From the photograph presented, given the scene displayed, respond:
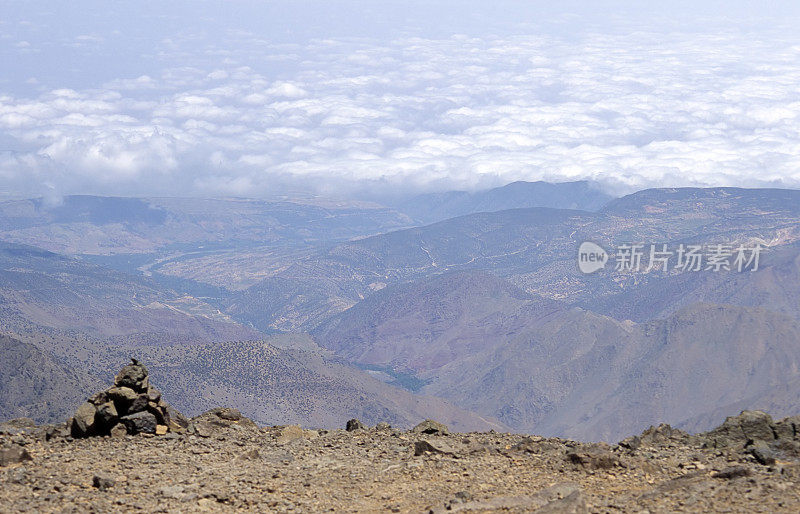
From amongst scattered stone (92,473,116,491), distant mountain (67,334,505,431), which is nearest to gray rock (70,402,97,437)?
scattered stone (92,473,116,491)

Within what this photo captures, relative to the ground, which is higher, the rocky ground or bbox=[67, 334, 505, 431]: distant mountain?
the rocky ground

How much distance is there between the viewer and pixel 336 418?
391 feet

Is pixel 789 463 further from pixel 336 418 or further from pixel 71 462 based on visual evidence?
pixel 336 418

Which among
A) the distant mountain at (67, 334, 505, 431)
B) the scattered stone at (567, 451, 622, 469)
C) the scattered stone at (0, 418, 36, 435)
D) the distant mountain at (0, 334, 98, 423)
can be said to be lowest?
the distant mountain at (67, 334, 505, 431)

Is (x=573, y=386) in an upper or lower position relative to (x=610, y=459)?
lower

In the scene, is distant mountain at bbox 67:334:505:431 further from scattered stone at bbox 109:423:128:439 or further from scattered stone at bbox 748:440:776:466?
scattered stone at bbox 748:440:776:466

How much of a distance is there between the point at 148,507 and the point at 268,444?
5728 millimetres

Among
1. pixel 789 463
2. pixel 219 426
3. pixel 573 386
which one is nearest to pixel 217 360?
pixel 573 386

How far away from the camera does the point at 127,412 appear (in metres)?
23.7

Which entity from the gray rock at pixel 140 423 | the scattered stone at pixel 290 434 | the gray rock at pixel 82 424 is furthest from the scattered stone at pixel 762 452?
the gray rock at pixel 82 424

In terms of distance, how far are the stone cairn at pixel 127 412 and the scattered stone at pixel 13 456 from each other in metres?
2.07

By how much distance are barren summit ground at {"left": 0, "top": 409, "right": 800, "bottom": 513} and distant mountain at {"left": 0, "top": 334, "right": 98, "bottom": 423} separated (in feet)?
181

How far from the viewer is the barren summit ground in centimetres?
1800

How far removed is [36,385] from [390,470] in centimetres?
7142
